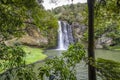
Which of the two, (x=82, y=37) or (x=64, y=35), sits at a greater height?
(x=64, y=35)

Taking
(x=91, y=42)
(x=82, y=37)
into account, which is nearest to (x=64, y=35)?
(x=82, y=37)

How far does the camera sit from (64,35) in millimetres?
54062

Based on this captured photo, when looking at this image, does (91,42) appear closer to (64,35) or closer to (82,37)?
(64,35)

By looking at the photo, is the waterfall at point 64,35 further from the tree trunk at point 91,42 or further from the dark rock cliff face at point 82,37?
the tree trunk at point 91,42

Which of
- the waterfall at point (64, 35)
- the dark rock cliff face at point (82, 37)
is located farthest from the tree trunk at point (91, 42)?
the dark rock cliff face at point (82, 37)

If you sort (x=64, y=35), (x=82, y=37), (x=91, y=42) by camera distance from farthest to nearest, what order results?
(x=82, y=37)
(x=64, y=35)
(x=91, y=42)

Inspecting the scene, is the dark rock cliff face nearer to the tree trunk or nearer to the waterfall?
the waterfall

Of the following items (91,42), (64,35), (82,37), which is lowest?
(82,37)

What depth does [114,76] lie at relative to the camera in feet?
15.8

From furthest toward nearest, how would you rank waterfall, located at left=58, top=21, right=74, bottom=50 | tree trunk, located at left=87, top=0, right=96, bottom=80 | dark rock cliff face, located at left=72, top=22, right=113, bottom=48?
dark rock cliff face, located at left=72, top=22, right=113, bottom=48
waterfall, located at left=58, top=21, right=74, bottom=50
tree trunk, located at left=87, top=0, right=96, bottom=80

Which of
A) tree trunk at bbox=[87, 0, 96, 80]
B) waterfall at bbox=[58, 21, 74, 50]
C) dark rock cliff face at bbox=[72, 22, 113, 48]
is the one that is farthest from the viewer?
dark rock cliff face at bbox=[72, 22, 113, 48]

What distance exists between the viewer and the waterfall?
5154cm

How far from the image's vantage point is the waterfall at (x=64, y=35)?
51541 millimetres

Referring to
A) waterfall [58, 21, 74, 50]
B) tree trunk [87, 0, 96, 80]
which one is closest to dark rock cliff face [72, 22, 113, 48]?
waterfall [58, 21, 74, 50]
